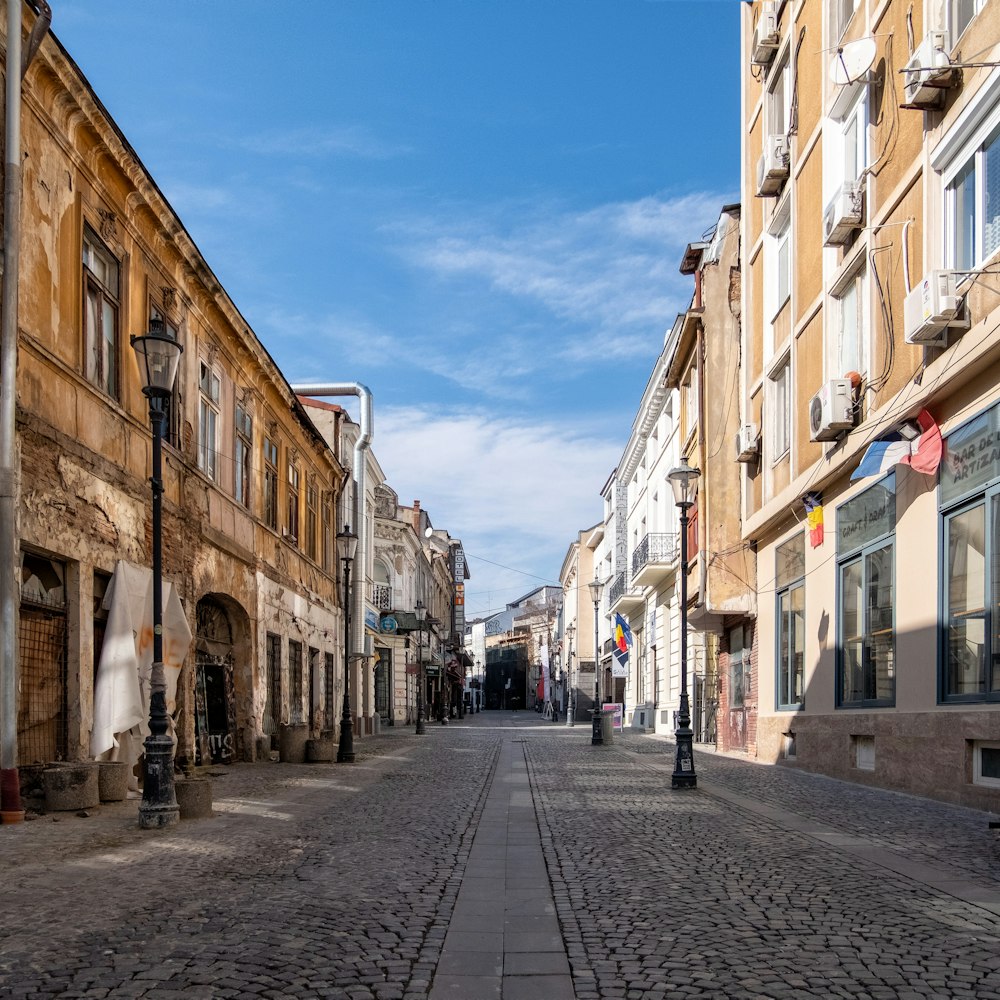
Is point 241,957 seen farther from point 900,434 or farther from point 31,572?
point 900,434

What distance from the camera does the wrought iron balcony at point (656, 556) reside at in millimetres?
32125

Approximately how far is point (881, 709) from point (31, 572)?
10115 millimetres

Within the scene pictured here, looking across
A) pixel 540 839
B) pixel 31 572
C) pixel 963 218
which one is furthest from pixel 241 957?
pixel 963 218

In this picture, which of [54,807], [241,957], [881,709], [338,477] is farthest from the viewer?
[338,477]

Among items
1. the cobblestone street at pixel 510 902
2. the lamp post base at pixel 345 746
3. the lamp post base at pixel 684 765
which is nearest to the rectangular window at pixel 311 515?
the lamp post base at pixel 345 746

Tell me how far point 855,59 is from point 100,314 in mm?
9968

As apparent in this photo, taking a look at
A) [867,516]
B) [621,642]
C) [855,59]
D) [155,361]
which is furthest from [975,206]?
[621,642]

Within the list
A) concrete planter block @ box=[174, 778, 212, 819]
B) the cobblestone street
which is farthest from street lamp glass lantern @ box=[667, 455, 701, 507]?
concrete planter block @ box=[174, 778, 212, 819]

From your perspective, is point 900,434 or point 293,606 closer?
point 900,434

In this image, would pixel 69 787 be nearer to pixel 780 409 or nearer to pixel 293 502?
pixel 780 409

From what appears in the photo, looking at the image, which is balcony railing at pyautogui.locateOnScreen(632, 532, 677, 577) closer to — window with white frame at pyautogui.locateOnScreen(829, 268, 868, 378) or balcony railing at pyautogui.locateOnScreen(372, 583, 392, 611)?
window with white frame at pyautogui.locateOnScreen(829, 268, 868, 378)

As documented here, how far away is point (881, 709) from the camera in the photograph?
46.8 feet

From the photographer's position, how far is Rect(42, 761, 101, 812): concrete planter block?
36.4ft

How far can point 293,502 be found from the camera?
27188mm
